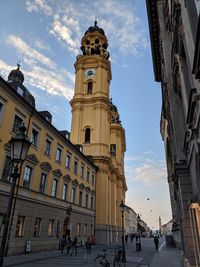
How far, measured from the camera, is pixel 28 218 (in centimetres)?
2055

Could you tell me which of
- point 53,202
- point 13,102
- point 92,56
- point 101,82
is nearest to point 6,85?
point 13,102

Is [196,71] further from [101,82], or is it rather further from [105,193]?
[101,82]

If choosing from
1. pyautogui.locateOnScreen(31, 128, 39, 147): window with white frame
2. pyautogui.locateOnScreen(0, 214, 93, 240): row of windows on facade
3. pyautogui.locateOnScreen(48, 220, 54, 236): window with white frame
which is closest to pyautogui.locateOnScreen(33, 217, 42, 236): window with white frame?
pyautogui.locateOnScreen(0, 214, 93, 240): row of windows on facade

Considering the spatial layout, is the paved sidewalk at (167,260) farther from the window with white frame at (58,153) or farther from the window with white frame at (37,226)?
the window with white frame at (58,153)

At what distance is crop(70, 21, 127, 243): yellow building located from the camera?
40.6 m

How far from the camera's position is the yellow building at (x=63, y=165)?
19391 mm

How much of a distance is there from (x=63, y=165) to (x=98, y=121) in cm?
1896

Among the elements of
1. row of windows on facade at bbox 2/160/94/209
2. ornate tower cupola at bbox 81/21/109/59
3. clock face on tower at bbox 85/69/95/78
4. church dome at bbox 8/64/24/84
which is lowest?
row of windows on facade at bbox 2/160/94/209


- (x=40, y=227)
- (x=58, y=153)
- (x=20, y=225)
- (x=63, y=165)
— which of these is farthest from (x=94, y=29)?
(x=20, y=225)

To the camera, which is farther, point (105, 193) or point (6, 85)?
point (105, 193)

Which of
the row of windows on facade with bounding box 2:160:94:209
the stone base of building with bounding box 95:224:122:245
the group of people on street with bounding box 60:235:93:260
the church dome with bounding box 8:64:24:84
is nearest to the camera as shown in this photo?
the group of people on street with bounding box 60:235:93:260

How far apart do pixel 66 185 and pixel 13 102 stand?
43.0 feet

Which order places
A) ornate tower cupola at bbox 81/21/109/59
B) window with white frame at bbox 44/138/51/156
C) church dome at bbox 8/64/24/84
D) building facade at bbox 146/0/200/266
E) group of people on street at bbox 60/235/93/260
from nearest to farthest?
1. building facade at bbox 146/0/200/266
2. group of people on street at bbox 60/235/93/260
3. window with white frame at bbox 44/138/51/156
4. church dome at bbox 8/64/24/84
5. ornate tower cupola at bbox 81/21/109/59

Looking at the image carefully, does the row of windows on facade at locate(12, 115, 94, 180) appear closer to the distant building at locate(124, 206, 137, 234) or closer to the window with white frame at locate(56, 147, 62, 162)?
the window with white frame at locate(56, 147, 62, 162)
